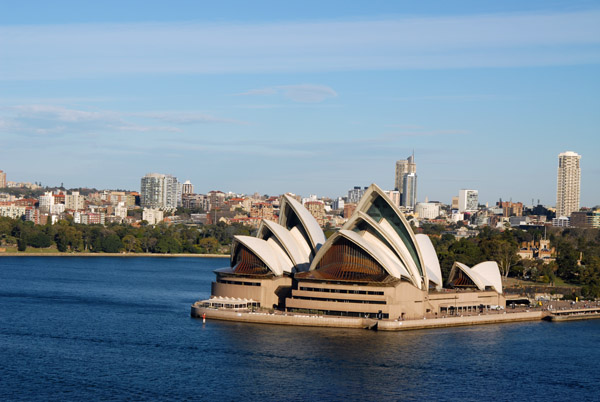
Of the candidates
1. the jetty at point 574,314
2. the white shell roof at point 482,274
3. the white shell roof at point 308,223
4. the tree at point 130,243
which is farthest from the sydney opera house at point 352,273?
the tree at point 130,243

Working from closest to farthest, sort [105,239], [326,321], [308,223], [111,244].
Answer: [326,321] < [308,223] < [111,244] < [105,239]

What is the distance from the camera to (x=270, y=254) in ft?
200

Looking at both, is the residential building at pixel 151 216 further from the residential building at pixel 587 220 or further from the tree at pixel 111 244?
the residential building at pixel 587 220

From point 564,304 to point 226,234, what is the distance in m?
84.2

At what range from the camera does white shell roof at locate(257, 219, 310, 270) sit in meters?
61.8

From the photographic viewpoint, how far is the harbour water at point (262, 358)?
1479 inches

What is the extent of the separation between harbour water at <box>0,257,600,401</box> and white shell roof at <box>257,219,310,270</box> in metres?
8.21

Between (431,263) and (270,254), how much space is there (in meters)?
12.0

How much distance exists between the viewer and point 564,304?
231 feet

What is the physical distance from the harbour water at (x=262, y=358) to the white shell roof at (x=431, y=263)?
21.1ft

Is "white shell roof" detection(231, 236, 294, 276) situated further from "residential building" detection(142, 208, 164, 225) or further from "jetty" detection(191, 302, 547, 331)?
"residential building" detection(142, 208, 164, 225)

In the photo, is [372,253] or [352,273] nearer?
[372,253]

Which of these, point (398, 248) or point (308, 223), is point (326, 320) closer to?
point (398, 248)

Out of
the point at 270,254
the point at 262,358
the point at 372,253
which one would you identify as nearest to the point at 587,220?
the point at 270,254
